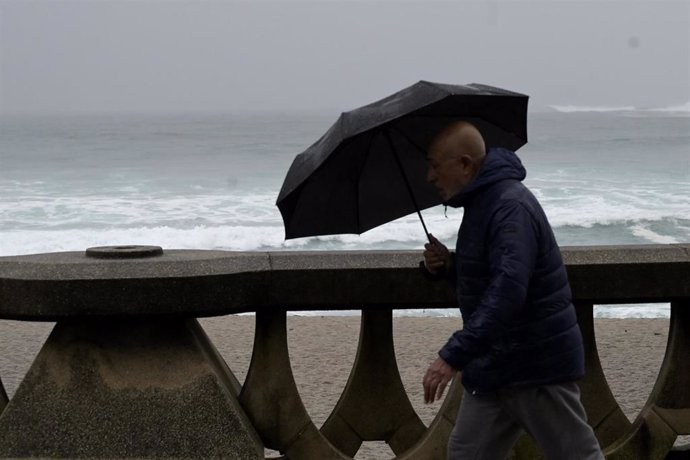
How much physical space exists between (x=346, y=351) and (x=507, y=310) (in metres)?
6.13

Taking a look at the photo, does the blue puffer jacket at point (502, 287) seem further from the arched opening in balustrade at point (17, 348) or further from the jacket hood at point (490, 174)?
the arched opening in balustrade at point (17, 348)

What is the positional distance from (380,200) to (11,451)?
1.42m

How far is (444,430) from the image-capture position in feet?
12.7

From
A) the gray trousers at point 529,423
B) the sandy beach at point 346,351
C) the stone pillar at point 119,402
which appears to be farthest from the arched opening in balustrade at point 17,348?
the gray trousers at point 529,423

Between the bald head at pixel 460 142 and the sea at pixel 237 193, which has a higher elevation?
the bald head at pixel 460 142

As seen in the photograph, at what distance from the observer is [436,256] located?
3412mm

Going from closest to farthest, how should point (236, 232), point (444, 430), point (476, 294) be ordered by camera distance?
point (476, 294)
point (444, 430)
point (236, 232)

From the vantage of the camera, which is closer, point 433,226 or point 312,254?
point 312,254

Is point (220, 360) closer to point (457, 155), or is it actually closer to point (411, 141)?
point (411, 141)

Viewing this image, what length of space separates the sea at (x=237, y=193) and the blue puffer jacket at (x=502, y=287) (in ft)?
32.2

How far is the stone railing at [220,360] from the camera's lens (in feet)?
11.9

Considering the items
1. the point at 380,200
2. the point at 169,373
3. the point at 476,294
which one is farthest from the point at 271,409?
the point at 476,294

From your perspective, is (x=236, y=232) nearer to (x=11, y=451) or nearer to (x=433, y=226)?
(x=433, y=226)

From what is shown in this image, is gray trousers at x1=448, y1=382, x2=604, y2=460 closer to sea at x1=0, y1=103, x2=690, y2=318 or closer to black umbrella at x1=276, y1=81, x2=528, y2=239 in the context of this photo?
black umbrella at x1=276, y1=81, x2=528, y2=239
